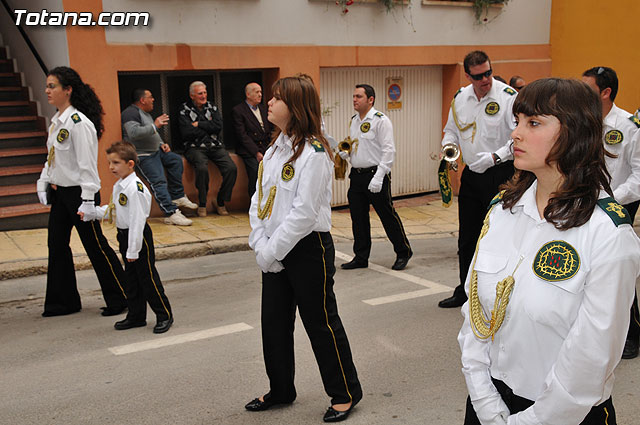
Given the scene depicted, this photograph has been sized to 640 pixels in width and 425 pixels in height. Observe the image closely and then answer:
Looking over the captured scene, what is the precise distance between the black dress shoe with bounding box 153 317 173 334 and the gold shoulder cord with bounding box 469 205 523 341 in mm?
3929

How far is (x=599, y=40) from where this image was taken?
14.4m

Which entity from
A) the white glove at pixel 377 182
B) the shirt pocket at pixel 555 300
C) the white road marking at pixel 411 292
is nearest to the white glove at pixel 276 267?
the shirt pocket at pixel 555 300

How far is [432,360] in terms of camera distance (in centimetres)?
521

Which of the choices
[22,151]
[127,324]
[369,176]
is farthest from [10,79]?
[127,324]

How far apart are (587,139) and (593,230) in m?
0.30

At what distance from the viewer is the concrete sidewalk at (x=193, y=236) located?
26.0 ft

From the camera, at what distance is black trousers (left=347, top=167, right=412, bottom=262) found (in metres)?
7.97

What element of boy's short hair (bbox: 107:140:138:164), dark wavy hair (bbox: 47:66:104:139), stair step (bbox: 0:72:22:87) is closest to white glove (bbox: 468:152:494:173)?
boy's short hair (bbox: 107:140:138:164)

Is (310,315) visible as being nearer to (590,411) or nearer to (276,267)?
(276,267)

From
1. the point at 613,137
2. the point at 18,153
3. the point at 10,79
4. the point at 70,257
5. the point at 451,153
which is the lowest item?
the point at 70,257

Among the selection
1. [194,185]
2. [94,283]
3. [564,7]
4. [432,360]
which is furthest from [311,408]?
[564,7]

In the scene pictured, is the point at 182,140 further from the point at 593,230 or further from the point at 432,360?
the point at 593,230

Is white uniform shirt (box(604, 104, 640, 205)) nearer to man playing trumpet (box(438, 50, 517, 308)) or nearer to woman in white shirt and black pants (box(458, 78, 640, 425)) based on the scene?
man playing trumpet (box(438, 50, 517, 308))

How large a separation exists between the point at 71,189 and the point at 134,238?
2.98 ft
